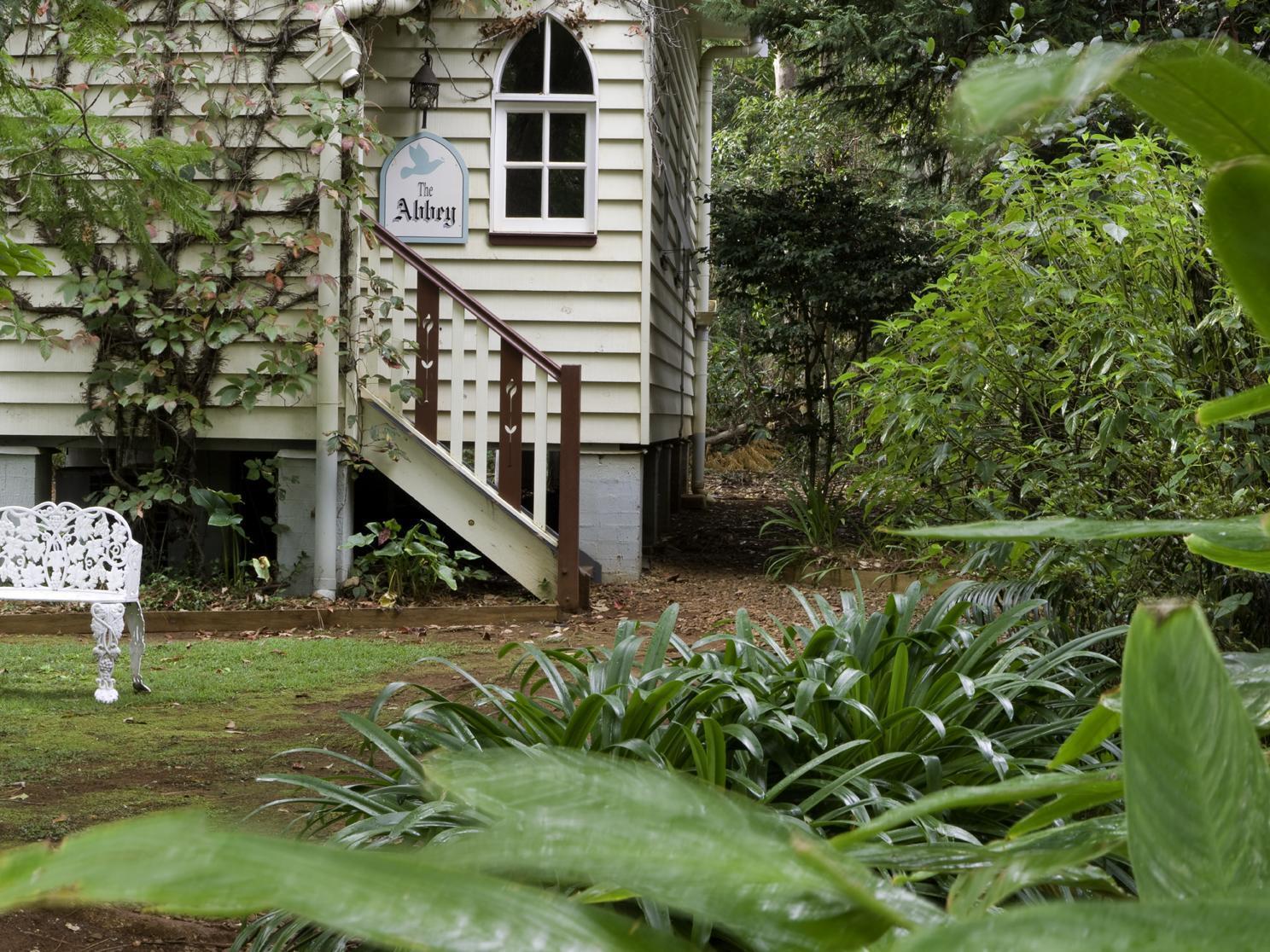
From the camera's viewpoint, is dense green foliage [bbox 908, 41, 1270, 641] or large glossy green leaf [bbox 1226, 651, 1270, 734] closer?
dense green foliage [bbox 908, 41, 1270, 641]

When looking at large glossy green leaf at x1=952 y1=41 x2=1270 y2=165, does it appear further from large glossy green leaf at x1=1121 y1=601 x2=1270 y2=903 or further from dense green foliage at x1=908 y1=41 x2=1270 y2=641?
large glossy green leaf at x1=1121 y1=601 x2=1270 y2=903

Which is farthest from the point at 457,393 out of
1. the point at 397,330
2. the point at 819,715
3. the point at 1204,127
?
the point at 1204,127

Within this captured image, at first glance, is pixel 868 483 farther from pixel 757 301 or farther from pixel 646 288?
pixel 757 301

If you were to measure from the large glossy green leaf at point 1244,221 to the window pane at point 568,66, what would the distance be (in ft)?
27.1

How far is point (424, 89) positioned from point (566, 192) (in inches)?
44.3

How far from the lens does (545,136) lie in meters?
8.34

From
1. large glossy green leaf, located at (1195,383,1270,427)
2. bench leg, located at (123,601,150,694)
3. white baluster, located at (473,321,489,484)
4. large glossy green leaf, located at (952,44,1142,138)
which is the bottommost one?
bench leg, located at (123,601,150,694)

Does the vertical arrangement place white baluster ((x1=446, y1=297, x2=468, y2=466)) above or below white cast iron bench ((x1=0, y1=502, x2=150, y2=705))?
above

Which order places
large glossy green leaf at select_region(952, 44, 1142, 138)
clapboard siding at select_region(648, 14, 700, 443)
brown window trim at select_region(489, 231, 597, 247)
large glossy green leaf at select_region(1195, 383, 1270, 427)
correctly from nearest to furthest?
large glossy green leaf at select_region(952, 44, 1142, 138), large glossy green leaf at select_region(1195, 383, 1270, 427), brown window trim at select_region(489, 231, 597, 247), clapboard siding at select_region(648, 14, 700, 443)

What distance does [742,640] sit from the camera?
3270mm

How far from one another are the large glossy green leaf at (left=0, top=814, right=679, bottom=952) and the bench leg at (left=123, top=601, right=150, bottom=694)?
5.63 metres

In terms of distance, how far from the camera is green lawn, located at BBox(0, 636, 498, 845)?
3.81 meters

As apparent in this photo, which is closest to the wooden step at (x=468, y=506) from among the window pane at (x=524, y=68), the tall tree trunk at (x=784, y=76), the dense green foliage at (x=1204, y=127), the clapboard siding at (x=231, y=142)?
the clapboard siding at (x=231, y=142)

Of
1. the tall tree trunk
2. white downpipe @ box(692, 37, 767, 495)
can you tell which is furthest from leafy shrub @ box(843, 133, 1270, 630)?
the tall tree trunk
